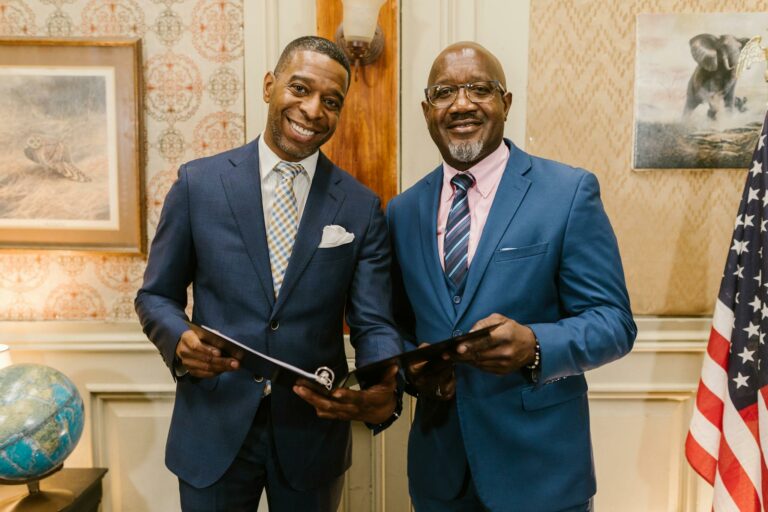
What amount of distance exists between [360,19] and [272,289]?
119 centimetres

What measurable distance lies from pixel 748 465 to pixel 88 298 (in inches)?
107

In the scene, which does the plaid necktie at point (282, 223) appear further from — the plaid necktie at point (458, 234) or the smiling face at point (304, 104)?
the plaid necktie at point (458, 234)

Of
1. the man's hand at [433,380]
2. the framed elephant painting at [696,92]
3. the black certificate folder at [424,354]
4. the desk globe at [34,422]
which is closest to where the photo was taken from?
the black certificate folder at [424,354]

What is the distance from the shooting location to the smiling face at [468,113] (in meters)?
1.56

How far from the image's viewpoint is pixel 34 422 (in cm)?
187

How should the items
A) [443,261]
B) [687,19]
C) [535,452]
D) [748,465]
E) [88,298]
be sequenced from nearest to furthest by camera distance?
[535,452] → [443,261] → [748,465] → [687,19] → [88,298]

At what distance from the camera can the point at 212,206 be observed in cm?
147

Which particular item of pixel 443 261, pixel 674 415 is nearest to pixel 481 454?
pixel 443 261

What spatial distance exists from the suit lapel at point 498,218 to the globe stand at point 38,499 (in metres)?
1.66

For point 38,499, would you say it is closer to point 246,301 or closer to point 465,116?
point 246,301

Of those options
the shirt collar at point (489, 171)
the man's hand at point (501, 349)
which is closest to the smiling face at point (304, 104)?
the shirt collar at point (489, 171)

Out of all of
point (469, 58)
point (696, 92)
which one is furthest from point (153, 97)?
point (696, 92)

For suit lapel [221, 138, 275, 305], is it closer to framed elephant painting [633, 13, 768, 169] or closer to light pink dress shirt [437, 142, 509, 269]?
light pink dress shirt [437, 142, 509, 269]

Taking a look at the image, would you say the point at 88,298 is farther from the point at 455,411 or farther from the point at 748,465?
the point at 748,465
